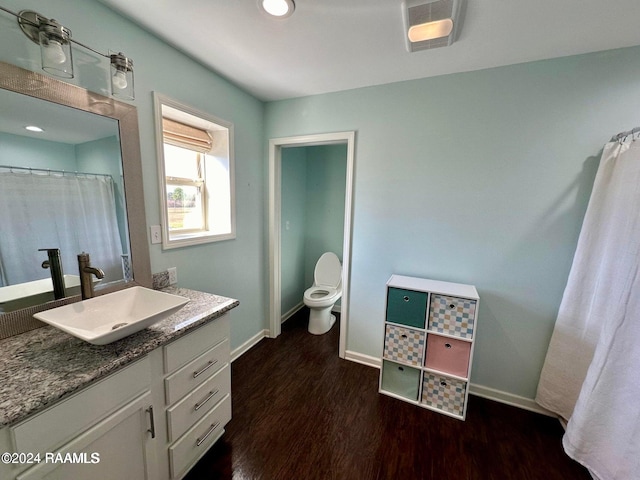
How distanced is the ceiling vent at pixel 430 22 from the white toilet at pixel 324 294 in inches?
85.7

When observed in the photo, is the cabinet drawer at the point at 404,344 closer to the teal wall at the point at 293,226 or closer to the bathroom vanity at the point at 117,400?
the bathroom vanity at the point at 117,400

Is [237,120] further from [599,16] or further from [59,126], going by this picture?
[599,16]

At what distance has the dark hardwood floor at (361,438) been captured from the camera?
1.38 meters

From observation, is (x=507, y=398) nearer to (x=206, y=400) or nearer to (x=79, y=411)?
(x=206, y=400)

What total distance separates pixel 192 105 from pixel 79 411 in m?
1.78

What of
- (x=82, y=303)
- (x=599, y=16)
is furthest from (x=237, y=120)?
(x=599, y=16)

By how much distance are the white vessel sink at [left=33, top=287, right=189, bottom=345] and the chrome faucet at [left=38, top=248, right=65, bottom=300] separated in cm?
12

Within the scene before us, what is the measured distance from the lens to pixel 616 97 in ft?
4.86

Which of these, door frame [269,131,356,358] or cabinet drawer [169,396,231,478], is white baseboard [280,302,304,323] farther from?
cabinet drawer [169,396,231,478]

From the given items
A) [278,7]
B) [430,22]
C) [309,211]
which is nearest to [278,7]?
[278,7]

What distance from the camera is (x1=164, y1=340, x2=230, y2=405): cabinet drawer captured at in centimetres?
116

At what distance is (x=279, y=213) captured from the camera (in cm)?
256

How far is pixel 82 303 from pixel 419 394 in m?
2.18

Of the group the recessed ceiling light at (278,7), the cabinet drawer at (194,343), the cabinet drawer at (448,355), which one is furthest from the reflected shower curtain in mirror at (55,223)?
the cabinet drawer at (448,355)
